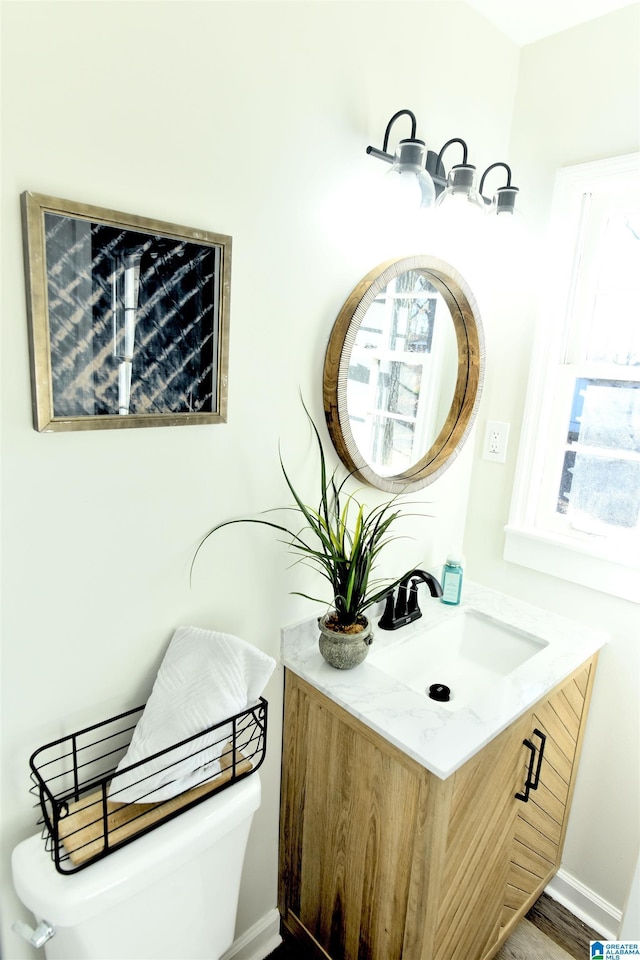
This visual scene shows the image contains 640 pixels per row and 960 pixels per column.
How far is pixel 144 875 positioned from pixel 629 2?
210 cm

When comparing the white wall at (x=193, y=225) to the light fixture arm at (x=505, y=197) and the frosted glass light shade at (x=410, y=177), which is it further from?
the light fixture arm at (x=505, y=197)

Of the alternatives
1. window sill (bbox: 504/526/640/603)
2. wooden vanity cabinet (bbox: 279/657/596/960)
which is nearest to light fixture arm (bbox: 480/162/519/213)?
window sill (bbox: 504/526/640/603)

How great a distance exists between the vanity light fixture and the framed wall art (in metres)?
0.43

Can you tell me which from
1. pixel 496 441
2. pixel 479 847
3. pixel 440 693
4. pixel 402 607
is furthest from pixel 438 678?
pixel 496 441

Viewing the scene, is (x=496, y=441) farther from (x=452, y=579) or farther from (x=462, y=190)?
(x=462, y=190)

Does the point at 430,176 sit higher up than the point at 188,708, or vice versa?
the point at 430,176

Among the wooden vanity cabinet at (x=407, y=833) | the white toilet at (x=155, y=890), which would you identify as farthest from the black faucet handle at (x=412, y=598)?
the white toilet at (x=155, y=890)

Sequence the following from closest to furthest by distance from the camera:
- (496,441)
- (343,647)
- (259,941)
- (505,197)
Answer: (343,647)
(505,197)
(259,941)
(496,441)

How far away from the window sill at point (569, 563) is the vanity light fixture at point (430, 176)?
0.90 meters

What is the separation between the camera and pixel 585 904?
64.7 inches

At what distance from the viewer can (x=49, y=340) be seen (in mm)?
850

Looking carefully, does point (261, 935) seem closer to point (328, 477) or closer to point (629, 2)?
point (328, 477)

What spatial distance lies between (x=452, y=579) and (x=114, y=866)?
109cm

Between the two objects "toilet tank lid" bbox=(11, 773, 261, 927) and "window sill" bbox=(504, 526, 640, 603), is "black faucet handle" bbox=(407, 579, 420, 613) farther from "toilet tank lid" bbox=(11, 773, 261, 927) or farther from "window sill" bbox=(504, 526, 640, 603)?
"toilet tank lid" bbox=(11, 773, 261, 927)
